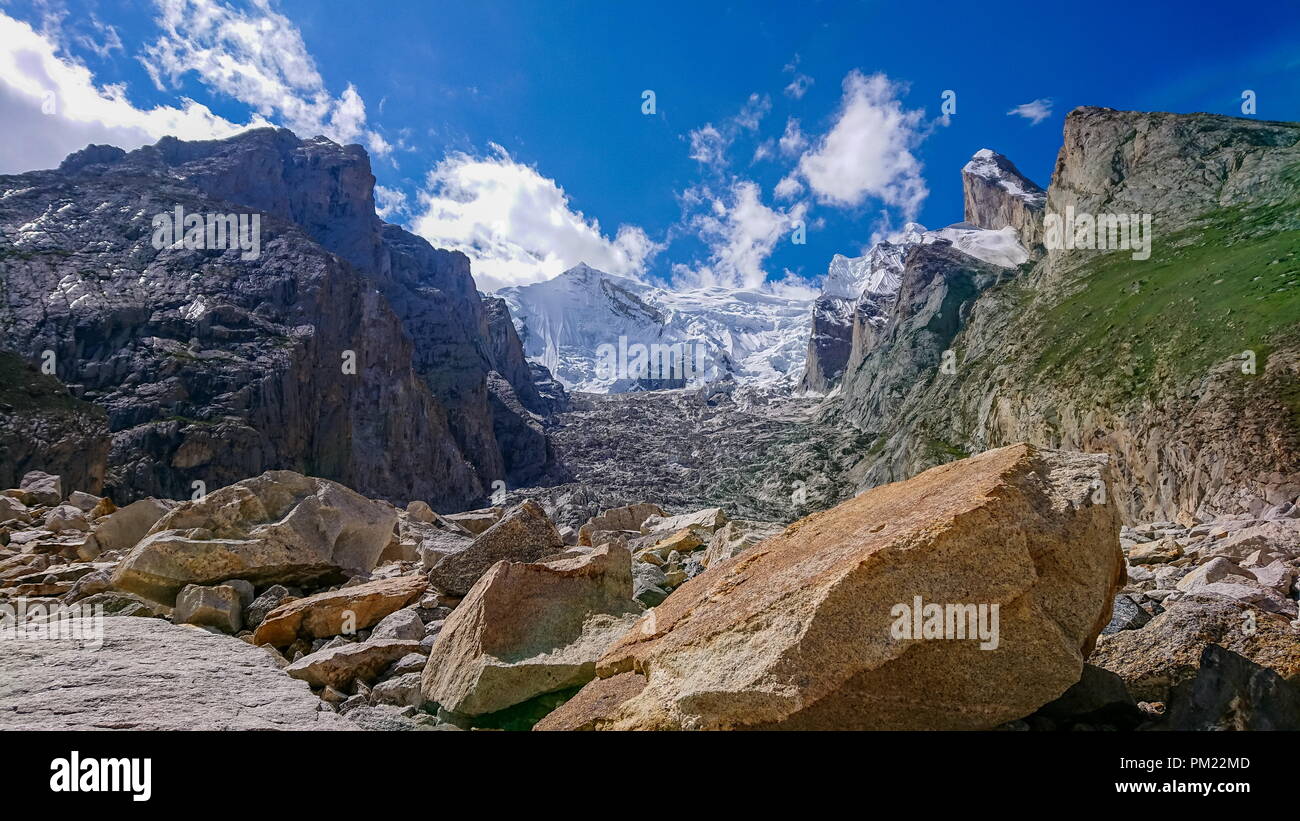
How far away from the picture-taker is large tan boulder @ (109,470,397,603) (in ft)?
43.5

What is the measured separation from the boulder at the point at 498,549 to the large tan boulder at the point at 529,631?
3.11 meters

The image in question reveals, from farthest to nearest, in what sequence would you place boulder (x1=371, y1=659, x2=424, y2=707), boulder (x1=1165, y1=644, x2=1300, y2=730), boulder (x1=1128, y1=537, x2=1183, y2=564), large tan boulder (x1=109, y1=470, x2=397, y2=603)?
1. boulder (x1=1128, y1=537, x2=1183, y2=564)
2. large tan boulder (x1=109, y1=470, x2=397, y2=603)
3. boulder (x1=371, y1=659, x2=424, y2=707)
4. boulder (x1=1165, y1=644, x2=1300, y2=730)

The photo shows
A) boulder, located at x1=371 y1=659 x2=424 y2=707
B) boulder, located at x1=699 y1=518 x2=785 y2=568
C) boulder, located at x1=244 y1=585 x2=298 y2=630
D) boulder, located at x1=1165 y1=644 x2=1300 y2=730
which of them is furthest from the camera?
boulder, located at x1=699 y1=518 x2=785 y2=568

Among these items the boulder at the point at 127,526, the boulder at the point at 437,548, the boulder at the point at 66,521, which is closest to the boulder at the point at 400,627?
the boulder at the point at 437,548

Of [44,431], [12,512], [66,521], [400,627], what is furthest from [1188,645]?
[44,431]

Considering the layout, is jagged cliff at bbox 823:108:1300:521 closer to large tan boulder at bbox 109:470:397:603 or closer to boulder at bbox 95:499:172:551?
large tan boulder at bbox 109:470:397:603

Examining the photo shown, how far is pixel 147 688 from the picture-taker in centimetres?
752

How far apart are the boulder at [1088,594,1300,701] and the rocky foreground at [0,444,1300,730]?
0.08 ft

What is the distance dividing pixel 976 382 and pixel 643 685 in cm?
13818

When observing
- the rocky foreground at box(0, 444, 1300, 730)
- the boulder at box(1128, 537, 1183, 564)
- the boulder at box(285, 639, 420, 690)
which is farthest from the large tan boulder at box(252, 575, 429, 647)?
the boulder at box(1128, 537, 1183, 564)

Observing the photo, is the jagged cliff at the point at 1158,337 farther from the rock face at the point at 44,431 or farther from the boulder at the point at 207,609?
the rock face at the point at 44,431

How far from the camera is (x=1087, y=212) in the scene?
131375 millimetres

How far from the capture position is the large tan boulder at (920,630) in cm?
586
